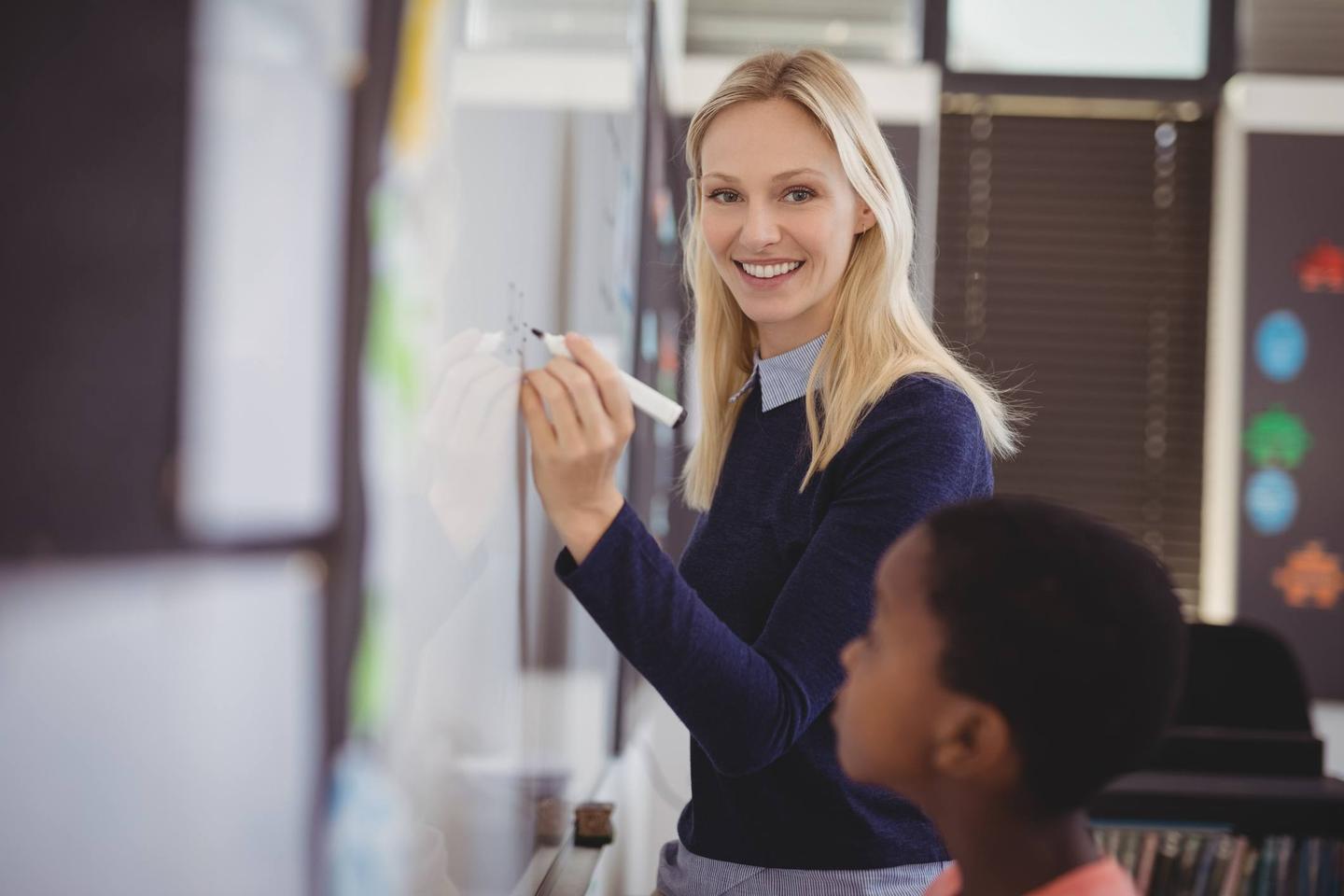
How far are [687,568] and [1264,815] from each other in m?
1.67

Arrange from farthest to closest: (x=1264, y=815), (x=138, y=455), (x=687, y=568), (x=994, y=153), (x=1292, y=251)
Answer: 1. (x=994, y=153)
2. (x=1292, y=251)
3. (x=1264, y=815)
4. (x=687, y=568)
5. (x=138, y=455)

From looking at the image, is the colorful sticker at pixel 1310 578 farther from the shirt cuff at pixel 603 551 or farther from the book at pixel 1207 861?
the shirt cuff at pixel 603 551

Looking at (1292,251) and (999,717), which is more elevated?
(1292,251)

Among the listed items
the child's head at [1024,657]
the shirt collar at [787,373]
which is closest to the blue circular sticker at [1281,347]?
the shirt collar at [787,373]

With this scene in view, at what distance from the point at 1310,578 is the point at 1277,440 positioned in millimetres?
464

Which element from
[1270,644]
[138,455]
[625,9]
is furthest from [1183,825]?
[138,455]

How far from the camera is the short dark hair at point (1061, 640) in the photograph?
766 millimetres

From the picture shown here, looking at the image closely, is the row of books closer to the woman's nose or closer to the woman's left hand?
the woman's nose

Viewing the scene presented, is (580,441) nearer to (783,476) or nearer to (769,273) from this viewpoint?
(783,476)

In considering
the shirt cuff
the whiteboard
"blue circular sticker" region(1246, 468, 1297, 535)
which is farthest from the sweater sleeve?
"blue circular sticker" region(1246, 468, 1297, 535)

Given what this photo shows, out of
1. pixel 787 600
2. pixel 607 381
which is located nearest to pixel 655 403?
pixel 607 381

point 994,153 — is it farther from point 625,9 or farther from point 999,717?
point 999,717

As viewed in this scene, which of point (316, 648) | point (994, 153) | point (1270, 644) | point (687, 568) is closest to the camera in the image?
point (316, 648)

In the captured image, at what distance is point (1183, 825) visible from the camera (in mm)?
2301
